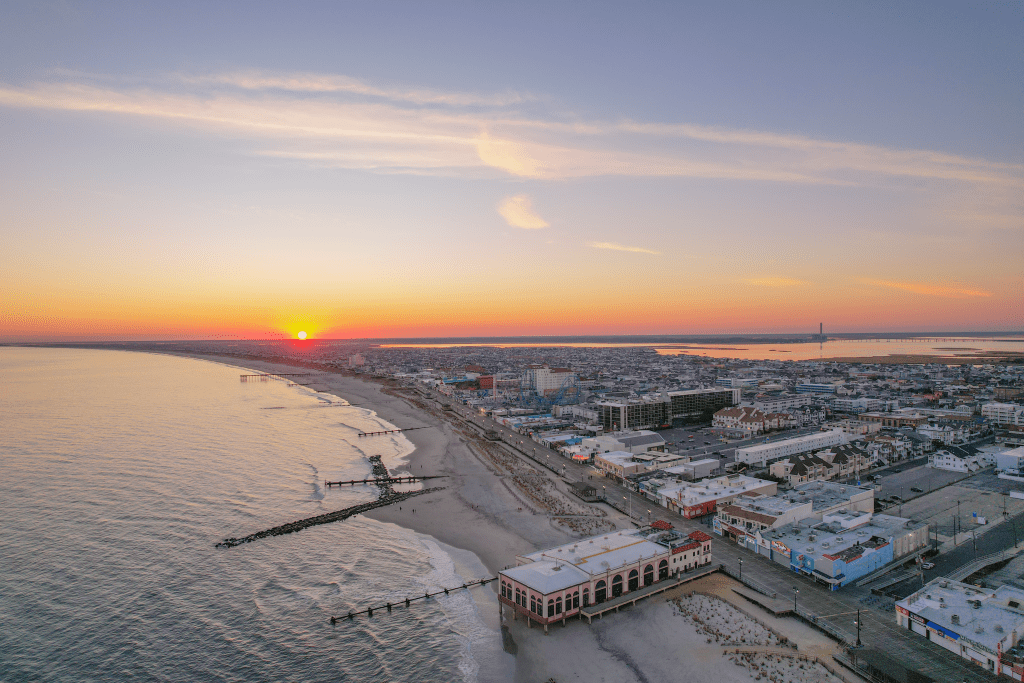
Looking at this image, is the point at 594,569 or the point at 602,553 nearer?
the point at 594,569

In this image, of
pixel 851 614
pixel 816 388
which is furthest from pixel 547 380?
pixel 851 614

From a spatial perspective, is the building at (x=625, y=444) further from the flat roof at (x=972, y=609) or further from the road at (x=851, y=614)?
the flat roof at (x=972, y=609)

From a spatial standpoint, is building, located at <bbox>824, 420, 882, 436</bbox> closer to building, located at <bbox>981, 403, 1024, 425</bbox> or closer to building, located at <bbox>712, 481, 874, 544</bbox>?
building, located at <bbox>981, 403, 1024, 425</bbox>

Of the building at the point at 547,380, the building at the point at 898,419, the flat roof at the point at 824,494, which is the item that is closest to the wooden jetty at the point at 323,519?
the flat roof at the point at 824,494

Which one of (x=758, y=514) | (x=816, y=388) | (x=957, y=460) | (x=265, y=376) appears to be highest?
(x=265, y=376)

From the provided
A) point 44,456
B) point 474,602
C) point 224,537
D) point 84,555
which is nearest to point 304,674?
point 474,602

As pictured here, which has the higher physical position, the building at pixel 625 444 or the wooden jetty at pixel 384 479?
the building at pixel 625 444

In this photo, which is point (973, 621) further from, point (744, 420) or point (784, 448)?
point (744, 420)
